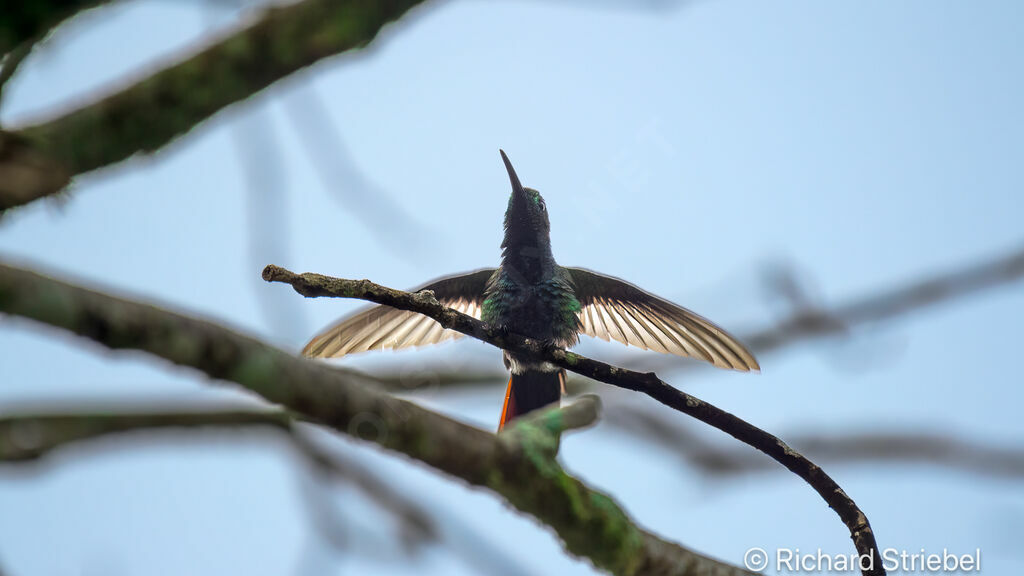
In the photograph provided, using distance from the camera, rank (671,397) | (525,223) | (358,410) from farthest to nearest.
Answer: (525,223) < (671,397) < (358,410)

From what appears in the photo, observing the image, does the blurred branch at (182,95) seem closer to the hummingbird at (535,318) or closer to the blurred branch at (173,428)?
the blurred branch at (173,428)

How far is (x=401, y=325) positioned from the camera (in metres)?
5.70

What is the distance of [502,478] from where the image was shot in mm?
1794

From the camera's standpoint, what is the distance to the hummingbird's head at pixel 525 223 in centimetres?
543

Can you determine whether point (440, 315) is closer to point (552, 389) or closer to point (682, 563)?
point (682, 563)

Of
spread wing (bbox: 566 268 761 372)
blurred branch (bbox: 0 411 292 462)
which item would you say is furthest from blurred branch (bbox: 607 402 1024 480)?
blurred branch (bbox: 0 411 292 462)

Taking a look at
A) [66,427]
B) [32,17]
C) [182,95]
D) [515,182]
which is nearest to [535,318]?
[515,182]

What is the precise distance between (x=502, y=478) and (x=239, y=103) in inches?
43.1

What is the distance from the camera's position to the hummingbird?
16.6 ft

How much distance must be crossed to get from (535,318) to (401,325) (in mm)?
1084

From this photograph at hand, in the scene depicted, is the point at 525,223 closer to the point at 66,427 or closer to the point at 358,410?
the point at 66,427

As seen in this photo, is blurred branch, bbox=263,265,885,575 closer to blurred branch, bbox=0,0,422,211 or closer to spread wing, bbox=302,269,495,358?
blurred branch, bbox=0,0,422,211

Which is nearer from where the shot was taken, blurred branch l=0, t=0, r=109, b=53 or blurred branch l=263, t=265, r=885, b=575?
blurred branch l=0, t=0, r=109, b=53

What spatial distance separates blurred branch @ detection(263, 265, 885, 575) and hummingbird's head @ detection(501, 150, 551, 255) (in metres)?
2.72
